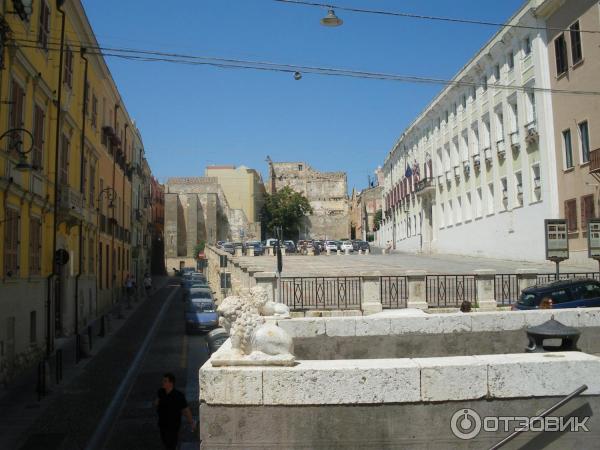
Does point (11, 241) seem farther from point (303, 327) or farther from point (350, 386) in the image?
point (350, 386)

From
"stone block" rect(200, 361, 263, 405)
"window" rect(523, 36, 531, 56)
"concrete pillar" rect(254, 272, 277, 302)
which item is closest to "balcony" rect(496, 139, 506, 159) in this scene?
"window" rect(523, 36, 531, 56)

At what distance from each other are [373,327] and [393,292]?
1264cm

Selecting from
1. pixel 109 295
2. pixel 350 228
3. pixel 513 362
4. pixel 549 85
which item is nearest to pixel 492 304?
pixel 513 362

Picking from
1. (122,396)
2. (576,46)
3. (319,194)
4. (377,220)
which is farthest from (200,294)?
(319,194)

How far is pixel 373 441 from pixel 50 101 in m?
18.1

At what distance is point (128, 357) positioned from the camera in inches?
738

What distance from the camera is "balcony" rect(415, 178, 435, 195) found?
50.8m

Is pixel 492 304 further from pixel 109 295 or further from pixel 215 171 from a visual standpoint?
pixel 215 171

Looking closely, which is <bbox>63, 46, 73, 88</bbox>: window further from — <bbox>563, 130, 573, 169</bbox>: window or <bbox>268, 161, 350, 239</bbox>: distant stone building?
<bbox>268, 161, 350, 239</bbox>: distant stone building

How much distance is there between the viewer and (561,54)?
28.6 meters

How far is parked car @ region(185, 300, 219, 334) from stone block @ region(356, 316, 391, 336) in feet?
56.1

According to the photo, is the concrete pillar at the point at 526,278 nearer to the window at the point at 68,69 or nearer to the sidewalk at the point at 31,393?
the sidewalk at the point at 31,393

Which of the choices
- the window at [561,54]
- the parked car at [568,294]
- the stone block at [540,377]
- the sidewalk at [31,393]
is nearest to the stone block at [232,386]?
the stone block at [540,377]

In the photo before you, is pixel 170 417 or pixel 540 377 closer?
pixel 540 377
